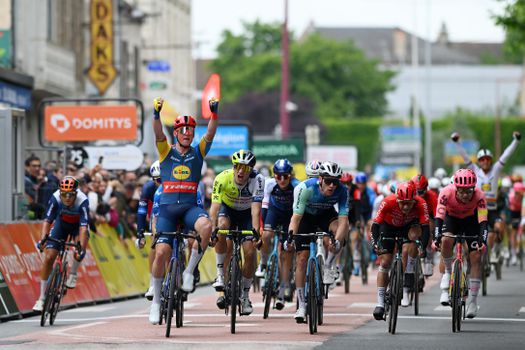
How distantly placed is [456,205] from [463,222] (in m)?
0.36

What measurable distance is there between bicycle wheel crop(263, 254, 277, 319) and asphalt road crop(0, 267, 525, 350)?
15 cm

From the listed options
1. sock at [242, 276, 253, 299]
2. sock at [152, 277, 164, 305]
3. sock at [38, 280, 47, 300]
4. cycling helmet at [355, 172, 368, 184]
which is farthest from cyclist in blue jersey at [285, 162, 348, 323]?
cycling helmet at [355, 172, 368, 184]

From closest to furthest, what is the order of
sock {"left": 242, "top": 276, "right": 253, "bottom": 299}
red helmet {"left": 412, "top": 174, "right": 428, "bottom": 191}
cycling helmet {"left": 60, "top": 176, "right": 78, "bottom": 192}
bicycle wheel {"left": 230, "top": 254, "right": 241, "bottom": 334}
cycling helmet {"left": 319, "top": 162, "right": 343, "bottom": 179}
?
bicycle wheel {"left": 230, "top": 254, "right": 241, "bottom": 334} → cycling helmet {"left": 319, "top": 162, "right": 343, "bottom": 179} → sock {"left": 242, "top": 276, "right": 253, "bottom": 299} → cycling helmet {"left": 60, "top": 176, "right": 78, "bottom": 192} → red helmet {"left": 412, "top": 174, "right": 428, "bottom": 191}

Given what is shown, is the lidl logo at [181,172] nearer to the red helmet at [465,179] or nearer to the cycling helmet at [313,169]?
the cycling helmet at [313,169]

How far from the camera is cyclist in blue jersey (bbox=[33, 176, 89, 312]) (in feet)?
61.8

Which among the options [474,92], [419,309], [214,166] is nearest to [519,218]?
[214,166]

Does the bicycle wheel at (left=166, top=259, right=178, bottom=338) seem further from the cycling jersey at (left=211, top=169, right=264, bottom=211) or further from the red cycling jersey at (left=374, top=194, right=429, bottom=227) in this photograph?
the red cycling jersey at (left=374, top=194, right=429, bottom=227)

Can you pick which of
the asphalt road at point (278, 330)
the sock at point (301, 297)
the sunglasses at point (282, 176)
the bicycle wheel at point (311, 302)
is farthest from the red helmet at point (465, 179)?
the sunglasses at point (282, 176)

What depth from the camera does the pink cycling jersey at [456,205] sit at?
17.2 metres

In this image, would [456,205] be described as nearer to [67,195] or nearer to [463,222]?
[463,222]

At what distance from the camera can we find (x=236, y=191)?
58.0ft

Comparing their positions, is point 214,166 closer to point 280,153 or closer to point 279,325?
point 280,153

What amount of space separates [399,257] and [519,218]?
56.6ft

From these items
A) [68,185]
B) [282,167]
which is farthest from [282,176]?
[68,185]
